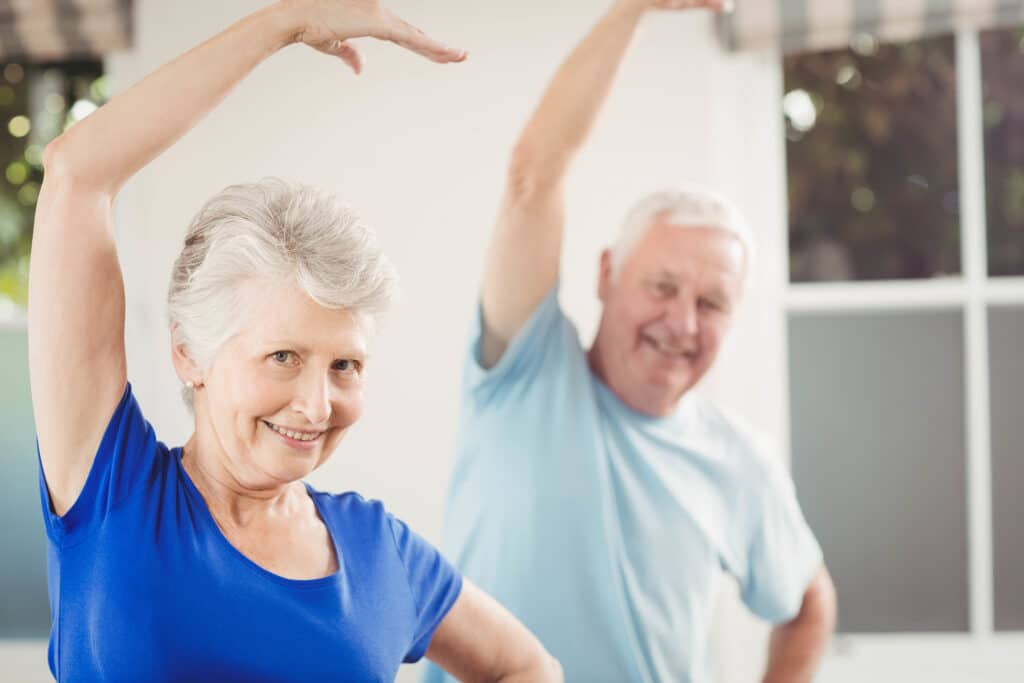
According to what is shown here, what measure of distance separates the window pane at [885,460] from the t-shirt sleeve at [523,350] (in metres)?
0.79

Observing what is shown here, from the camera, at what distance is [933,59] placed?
233 centimetres

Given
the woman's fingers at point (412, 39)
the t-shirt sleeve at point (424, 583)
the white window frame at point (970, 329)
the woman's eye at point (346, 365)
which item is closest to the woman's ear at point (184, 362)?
the woman's eye at point (346, 365)

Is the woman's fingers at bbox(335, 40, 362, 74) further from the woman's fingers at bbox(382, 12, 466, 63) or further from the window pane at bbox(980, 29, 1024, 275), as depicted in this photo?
the window pane at bbox(980, 29, 1024, 275)

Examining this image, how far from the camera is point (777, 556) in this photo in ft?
6.52

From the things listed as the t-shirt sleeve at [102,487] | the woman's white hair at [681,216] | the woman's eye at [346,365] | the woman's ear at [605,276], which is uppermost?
the woman's white hair at [681,216]

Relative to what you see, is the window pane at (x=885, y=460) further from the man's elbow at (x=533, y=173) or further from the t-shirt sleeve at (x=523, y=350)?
the man's elbow at (x=533, y=173)

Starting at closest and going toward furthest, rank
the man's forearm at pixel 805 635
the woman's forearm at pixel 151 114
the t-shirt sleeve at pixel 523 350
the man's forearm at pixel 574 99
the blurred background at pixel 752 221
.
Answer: the woman's forearm at pixel 151 114 → the man's forearm at pixel 574 99 → the t-shirt sleeve at pixel 523 350 → the blurred background at pixel 752 221 → the man's forearm at pixel 805 635

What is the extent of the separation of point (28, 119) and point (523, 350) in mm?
1276

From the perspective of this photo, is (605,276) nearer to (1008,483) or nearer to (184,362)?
(184,362)

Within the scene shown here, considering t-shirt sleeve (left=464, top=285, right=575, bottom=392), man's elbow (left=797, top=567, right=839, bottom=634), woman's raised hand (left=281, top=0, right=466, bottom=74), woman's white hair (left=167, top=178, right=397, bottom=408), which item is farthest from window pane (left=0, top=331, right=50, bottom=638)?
man's elbow (left=797, top=567, right=839, bottom=634)

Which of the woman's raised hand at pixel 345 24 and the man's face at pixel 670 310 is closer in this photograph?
the woman's raised hand at pixel 345 24

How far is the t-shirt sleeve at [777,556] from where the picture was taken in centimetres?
196

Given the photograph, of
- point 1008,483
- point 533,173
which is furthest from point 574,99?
point 1008,483

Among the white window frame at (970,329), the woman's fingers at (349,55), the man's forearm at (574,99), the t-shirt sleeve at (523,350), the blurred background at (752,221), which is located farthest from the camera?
the white window frame at (970,329)
